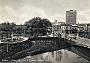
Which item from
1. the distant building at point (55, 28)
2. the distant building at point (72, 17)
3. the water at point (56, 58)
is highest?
the distant building at point (72, 17)

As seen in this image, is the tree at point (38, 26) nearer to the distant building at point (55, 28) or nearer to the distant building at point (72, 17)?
the distant building at point (55, 28)

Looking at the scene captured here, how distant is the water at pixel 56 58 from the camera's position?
5.20 feet

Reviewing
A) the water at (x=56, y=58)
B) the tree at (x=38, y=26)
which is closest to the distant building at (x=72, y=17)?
the tree at (x=38, y=26)

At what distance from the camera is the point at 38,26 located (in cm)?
167

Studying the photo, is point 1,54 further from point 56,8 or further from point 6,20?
point 56,8

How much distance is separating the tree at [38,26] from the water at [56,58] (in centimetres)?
22

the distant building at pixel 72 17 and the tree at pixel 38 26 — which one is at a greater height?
the distant building at pixel 72 17

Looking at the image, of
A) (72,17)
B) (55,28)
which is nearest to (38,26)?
(55,28)

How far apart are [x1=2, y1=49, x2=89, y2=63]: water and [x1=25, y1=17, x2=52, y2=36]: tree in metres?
0.22

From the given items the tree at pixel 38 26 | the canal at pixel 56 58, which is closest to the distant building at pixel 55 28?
the tree at pixel 38 26

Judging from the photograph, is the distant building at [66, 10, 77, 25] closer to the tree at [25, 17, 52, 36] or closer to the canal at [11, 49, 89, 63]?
the tree at [25, 17, 52, 36]

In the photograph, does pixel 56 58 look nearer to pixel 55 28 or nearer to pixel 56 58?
pixel 56 58

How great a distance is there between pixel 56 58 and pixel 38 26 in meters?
0.38

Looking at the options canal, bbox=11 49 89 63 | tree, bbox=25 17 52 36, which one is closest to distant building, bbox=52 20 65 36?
tree, bbox=25 17 52 36
